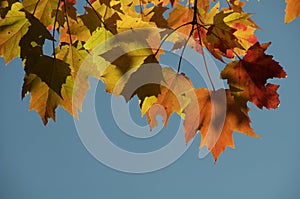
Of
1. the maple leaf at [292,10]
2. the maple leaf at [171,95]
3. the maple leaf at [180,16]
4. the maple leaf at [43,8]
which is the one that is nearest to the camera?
the maple leaf at [292,10]

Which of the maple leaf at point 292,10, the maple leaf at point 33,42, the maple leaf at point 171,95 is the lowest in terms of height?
the maple leaf at point 171,95

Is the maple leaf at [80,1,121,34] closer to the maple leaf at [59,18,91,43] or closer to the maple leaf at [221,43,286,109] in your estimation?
the maple leaf at [59,18,91,43]

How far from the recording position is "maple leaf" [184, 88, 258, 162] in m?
0.72

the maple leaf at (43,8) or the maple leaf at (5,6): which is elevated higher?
the maple leaf at (5,6)

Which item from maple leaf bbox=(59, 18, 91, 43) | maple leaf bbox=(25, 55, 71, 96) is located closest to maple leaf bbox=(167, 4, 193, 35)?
maple leaf bbox=(59, 18, 91, 43)

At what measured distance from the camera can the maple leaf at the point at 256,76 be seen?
0.68m

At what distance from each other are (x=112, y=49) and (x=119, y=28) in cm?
7

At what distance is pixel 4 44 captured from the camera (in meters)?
0.83

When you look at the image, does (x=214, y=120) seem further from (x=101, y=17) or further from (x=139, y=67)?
(x=101, y=17)

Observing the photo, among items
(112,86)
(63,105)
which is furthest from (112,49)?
(63,105)

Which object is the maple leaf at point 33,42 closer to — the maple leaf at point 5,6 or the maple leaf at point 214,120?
the maple leaf at point 5,6

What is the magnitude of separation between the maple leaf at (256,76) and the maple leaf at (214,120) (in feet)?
0.09

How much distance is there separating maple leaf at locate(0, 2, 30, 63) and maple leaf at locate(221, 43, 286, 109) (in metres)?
0.43

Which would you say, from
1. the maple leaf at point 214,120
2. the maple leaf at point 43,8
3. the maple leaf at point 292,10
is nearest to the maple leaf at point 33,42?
the maple leaf at point 43,8
